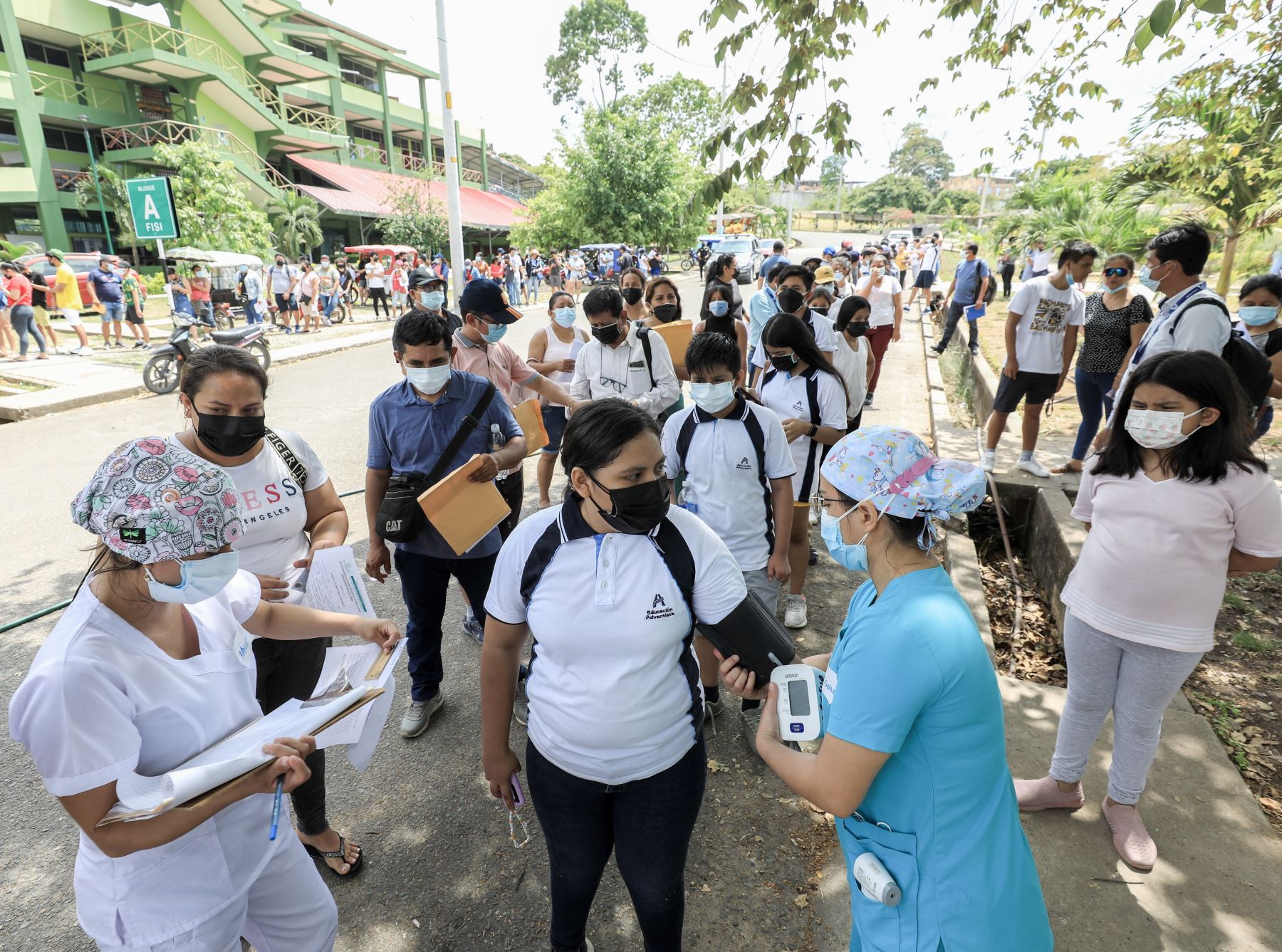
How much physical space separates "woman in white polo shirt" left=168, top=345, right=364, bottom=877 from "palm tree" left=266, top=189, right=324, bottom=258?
25.3 metres

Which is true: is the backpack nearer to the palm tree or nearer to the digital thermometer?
the digital thermometer

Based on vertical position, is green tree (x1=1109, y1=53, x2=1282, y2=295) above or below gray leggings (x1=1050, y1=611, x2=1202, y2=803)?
above

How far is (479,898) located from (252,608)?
1490 mm

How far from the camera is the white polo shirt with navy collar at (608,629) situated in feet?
5.98

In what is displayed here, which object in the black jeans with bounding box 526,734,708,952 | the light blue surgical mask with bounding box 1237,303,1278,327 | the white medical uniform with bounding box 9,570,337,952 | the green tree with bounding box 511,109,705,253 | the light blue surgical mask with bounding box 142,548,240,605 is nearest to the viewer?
the white medical uniform with bounding box 9,570,337,952

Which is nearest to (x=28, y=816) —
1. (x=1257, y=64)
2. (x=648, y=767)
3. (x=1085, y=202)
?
(x=648, y=767)

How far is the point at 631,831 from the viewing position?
1945 mm

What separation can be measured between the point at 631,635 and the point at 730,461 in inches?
62.0

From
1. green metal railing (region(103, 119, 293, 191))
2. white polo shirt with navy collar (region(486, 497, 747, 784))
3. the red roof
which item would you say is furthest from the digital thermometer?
the red roof

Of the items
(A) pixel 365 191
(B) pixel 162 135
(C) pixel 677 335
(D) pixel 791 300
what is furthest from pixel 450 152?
(A) pixel 365 191

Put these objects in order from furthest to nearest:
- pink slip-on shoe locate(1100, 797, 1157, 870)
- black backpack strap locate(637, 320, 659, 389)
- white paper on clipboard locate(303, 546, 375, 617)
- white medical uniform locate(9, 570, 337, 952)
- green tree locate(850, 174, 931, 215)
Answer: green tree locate(850, 174, 931, 215) < black backpack strap locate(637, 320, 659, 389) < pink slip-on shoe locate(1100, 797, 1157, 870) < white paper on clipboard locate(303, 546, 375, 617) < white medical uniform locate(9, 570, 337, 952)

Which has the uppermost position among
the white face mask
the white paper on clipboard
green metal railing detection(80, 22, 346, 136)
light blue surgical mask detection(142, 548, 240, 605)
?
green metal railing detection(80, 22, 346, 136)

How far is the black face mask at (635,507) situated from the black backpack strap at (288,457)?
60.2 inches

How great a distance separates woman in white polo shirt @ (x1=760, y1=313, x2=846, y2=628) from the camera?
391cm
